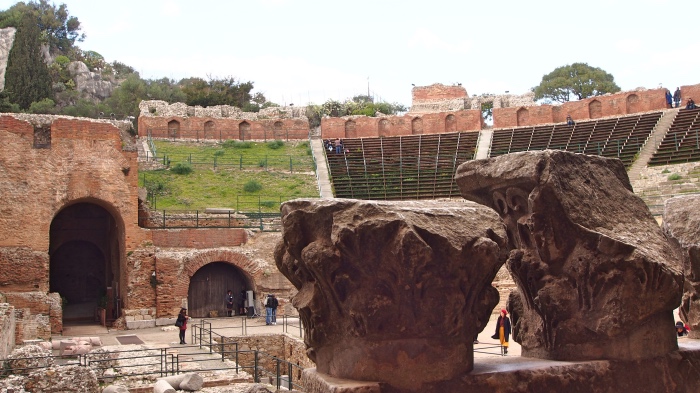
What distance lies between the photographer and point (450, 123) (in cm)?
4706

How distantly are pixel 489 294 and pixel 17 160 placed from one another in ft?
69.8

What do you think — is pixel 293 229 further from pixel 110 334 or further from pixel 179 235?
pixel 179 235

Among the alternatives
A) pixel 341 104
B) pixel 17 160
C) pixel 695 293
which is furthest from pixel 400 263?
pixel 341 104

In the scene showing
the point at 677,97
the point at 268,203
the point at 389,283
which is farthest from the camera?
the point at 677,97

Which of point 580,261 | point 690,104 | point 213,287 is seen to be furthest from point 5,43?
point 580,261

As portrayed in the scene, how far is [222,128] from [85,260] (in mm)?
18516

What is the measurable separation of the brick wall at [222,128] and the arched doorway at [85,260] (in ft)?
55.4

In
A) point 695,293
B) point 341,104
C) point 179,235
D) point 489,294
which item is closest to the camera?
point 489,294

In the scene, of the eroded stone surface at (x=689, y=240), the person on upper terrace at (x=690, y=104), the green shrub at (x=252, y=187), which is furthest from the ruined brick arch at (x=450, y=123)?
the eroded stone surface at (x=689, y=240)

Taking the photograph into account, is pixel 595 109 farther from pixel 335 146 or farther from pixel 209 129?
pixel 209 129

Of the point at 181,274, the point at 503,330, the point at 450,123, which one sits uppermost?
the point at 450,123

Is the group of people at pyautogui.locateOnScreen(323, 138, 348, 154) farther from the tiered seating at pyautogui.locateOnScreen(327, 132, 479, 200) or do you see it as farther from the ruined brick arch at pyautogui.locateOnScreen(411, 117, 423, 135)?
the ruined brick arch at pyautogui.locateOnScreen(411, 117, 423, 135)

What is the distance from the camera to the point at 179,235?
82.9 feet

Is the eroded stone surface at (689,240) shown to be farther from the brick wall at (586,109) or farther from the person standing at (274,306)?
the brick wall at (586,109)
